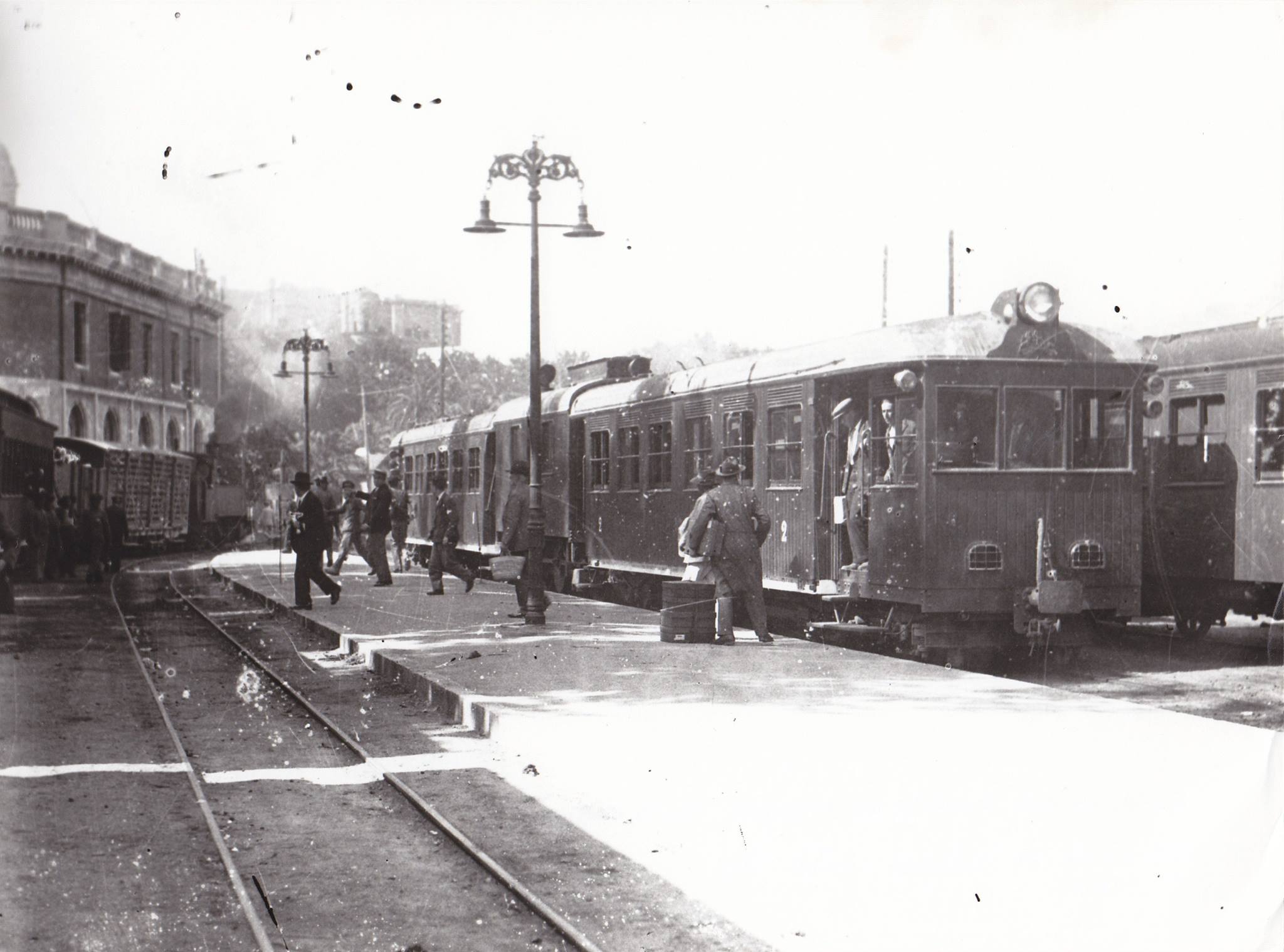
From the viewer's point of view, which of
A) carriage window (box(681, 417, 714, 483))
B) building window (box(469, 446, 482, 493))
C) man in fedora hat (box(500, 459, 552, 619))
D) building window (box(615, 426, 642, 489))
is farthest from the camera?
building window (box(469, 446, 482, 493))

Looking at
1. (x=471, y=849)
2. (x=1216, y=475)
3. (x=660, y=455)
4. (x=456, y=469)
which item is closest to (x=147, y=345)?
(x=471, y=849)

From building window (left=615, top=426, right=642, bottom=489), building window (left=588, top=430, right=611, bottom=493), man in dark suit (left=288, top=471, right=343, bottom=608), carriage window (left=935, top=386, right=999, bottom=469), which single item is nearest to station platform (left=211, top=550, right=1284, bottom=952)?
carriage window (left=935, top=386, right=999, bottom=469)

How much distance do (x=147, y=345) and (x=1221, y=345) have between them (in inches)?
393

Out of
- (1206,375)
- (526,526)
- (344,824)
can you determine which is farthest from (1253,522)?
(344,824)

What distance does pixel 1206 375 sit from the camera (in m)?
14.1

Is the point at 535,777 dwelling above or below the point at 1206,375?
below

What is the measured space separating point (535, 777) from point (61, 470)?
24593 mm

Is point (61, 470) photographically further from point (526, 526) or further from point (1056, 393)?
point (1056, 393)

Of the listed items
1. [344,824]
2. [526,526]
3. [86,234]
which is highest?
[86,234]

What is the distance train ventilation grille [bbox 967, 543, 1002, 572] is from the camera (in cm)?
1217

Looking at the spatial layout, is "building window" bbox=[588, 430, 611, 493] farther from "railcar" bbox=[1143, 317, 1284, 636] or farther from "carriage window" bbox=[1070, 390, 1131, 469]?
"carriage window" bbox=[1070, 390, 1131, 469]

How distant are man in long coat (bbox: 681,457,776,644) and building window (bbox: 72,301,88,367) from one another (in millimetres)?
5899

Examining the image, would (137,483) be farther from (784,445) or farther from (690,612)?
(690,612)

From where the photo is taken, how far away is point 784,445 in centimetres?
1397
